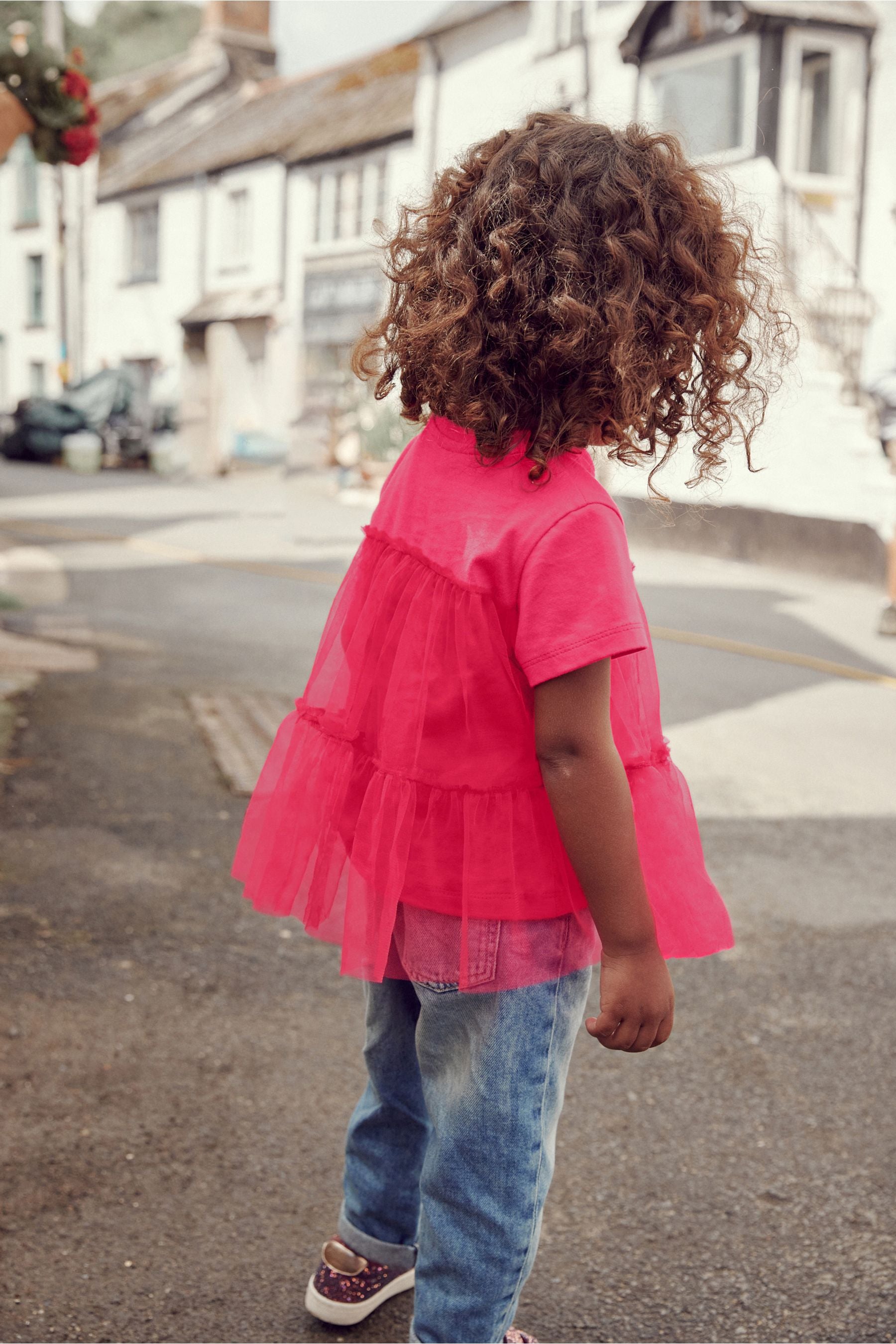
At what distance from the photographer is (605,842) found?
1.53m

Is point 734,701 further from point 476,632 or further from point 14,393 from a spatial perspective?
point 14,393

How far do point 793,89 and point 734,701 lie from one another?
12.0m

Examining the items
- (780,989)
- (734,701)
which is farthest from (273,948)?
(734,701)

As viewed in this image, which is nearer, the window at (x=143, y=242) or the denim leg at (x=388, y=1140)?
the denim leg at (x=388, y=1140)

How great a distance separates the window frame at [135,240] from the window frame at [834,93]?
17518 millimetres

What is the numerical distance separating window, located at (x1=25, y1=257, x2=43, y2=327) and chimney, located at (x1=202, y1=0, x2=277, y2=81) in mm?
7184

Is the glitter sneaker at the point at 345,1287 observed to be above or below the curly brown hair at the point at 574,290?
below

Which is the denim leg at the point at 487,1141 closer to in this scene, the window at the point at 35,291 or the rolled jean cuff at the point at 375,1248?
the rolled jean cuff at the point at 375,1248

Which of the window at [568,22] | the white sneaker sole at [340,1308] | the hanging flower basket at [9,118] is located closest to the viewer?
the white sneaker sole at [340,1308]

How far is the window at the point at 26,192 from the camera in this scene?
34.3 meters

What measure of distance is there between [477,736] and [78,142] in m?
5.69
